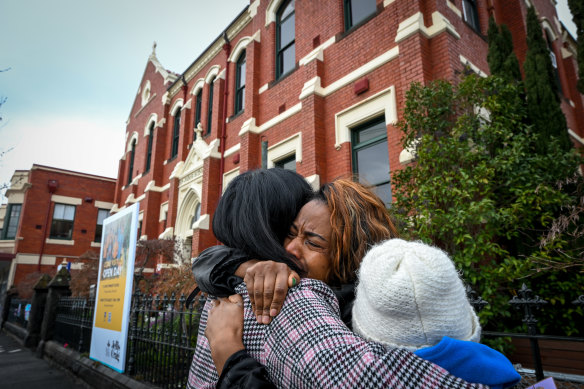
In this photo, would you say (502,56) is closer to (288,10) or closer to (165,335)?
(288,10)

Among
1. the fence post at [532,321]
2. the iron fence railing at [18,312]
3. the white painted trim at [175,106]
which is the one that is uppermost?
the white painted trim at [175,106]

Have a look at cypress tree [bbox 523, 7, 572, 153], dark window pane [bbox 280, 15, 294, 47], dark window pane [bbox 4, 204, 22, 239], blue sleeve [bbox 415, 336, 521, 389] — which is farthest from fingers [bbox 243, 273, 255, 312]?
dark window pane [bbox 4, 204, 22, 239]

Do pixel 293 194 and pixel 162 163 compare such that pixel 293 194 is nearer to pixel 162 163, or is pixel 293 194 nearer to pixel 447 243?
pixel 447 243

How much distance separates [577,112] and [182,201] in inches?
599

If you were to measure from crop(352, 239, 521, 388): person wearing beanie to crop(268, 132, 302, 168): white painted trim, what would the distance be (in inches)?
325

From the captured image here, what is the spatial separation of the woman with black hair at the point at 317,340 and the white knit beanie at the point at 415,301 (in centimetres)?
8

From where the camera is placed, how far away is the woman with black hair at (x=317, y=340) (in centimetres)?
77

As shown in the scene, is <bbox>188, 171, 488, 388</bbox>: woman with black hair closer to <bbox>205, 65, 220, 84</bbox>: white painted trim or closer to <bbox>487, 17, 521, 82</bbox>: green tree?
<bbox>487, 17, 521, 82</bbox>: green tree

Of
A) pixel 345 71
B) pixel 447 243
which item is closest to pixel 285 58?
pixel 345 71

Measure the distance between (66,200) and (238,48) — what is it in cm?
1699

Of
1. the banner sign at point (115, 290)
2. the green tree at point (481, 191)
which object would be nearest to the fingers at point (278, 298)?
the green tree at point (481, 191)

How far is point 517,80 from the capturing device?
272 inches

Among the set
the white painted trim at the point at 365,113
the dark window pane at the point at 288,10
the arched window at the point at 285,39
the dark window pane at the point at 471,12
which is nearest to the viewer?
the white painted trim at the point at 365,113

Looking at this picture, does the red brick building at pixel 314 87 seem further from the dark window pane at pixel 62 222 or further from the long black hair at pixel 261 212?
the dark window pane at pixel 62 222
